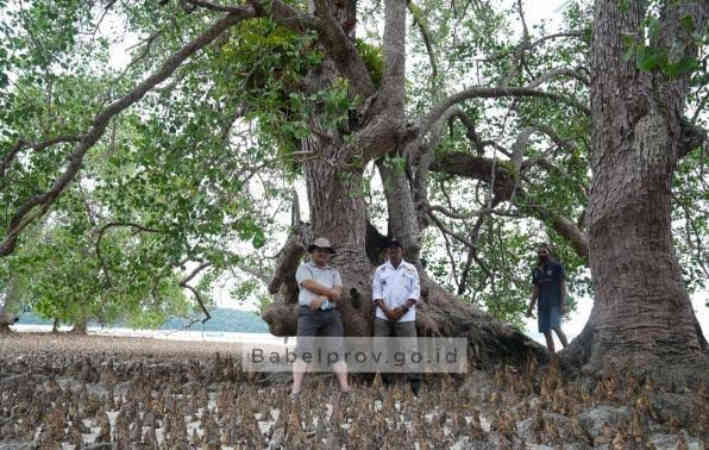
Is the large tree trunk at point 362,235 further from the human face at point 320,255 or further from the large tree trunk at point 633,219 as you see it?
the large tree trunk at point 633,219

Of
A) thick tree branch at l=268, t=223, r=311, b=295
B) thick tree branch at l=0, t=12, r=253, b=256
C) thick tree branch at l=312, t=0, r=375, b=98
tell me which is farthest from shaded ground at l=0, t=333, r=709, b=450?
thick tree branch at l=312, t=0, r=375, b=98

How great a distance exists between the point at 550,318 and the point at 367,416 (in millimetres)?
5139

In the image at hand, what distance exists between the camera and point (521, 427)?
421cm

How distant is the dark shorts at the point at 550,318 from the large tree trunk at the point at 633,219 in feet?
5.21

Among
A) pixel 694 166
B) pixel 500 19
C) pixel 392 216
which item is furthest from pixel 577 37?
pixel 392 216

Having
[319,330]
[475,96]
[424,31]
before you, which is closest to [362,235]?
[319,330]

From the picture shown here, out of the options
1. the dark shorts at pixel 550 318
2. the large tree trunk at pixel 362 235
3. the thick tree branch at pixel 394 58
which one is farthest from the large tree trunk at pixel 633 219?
the thick tree branch at pixel 394 58

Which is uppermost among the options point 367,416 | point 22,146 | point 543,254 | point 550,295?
point 22,146

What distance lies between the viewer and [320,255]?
6.04 m

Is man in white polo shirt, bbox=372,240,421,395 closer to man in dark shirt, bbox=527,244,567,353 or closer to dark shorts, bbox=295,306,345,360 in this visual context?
dark shorts, bbox=295,306,345,360

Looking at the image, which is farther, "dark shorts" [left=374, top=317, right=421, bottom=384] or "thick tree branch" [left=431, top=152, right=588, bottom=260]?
"thick tree branch" [left=431, top=152, right=588, bottom=260]

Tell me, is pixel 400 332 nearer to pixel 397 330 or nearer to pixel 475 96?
pixel 397 330

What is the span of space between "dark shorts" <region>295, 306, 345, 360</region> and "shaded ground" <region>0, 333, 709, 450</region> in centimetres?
40

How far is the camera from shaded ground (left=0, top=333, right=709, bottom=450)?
3668mm
